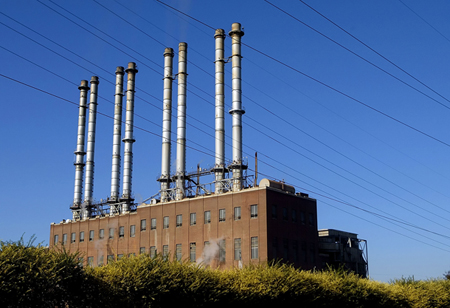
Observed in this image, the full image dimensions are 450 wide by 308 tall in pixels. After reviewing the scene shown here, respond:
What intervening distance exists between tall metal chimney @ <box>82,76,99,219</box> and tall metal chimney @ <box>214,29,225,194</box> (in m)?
27.6

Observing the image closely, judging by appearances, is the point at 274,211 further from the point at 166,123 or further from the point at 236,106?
the point at 166,123

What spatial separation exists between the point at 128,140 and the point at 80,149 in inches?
440

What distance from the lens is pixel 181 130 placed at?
233 feet

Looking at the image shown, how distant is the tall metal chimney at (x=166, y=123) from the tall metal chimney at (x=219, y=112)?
27.8 ft

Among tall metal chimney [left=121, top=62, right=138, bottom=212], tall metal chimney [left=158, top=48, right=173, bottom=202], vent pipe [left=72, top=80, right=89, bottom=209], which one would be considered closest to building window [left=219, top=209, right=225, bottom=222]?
tall metal chimney [left=158, top=48, right=173, bottom=202]

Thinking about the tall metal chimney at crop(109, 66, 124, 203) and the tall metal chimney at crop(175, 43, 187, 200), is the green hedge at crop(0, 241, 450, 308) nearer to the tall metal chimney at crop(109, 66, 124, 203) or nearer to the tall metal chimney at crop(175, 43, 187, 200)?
the tall metal chimney at crop(175, 43, 187, 200)

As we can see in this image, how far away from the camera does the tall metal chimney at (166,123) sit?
70.6 metres

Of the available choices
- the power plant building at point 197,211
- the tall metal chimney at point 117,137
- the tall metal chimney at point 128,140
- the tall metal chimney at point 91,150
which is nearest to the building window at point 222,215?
the power plant building at point 197,211

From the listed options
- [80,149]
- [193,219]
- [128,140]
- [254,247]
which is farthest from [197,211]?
[80,149]

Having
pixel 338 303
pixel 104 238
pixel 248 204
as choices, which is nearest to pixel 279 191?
pixel 248 204

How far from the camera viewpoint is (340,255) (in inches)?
2685

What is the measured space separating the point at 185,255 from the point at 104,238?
58.0ft

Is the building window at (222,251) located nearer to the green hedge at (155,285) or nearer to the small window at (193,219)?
the small window at (193,219)

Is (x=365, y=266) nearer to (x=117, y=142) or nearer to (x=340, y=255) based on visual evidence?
(x=340, y=255)
